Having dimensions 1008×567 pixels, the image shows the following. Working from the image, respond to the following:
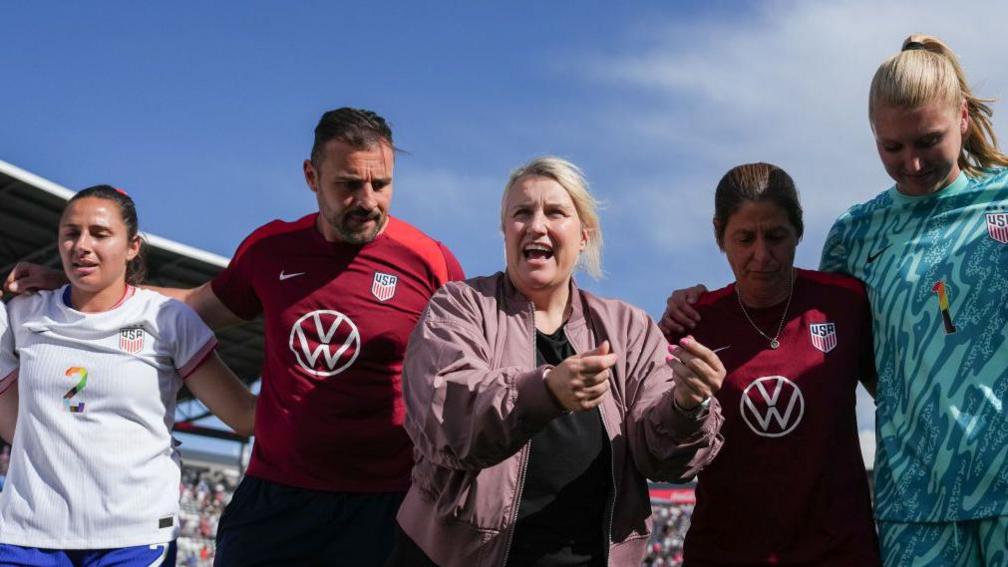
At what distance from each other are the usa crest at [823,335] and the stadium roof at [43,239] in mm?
15394

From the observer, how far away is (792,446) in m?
3.68

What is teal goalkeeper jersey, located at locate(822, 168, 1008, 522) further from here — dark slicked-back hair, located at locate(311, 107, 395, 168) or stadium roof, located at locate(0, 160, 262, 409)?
stadium roof, located at locate(0, 160, 262, 409)

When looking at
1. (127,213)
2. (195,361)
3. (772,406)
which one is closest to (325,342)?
(195,361)

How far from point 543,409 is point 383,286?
163 cm

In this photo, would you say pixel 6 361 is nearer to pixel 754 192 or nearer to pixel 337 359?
pixel 337 359

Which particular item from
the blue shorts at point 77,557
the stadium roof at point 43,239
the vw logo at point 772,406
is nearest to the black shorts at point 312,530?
the blue shorts at point 77,557

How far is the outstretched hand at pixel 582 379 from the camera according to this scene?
2.60 meters

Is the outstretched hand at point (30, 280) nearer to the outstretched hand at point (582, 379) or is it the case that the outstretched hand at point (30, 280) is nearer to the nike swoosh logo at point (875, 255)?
the outstretched hand at point (582, 379)

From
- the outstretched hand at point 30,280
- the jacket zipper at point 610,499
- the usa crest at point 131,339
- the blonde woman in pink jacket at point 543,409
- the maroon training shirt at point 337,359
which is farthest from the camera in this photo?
the outstretched hand at point 30,280

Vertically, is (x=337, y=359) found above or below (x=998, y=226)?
below

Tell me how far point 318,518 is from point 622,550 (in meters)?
1.41

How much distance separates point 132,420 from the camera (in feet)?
13.1

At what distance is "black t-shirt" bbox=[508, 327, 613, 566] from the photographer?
9.61ft

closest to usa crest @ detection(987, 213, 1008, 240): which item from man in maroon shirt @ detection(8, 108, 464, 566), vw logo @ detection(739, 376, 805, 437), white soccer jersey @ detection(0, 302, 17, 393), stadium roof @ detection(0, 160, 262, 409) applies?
vw logo @ detection(739, 376, 805, 437)
